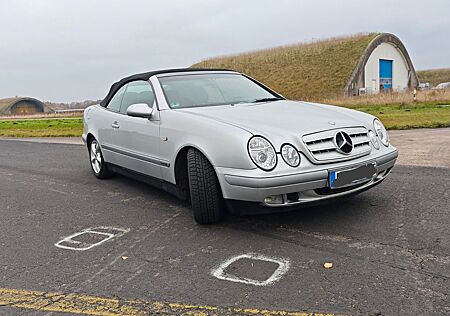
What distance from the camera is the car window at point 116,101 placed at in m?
5.99

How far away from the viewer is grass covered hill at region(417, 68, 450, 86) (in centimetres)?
7288

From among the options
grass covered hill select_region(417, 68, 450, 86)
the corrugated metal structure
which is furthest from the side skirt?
the corrugated metal structure

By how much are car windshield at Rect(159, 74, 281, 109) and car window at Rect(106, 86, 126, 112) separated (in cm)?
95

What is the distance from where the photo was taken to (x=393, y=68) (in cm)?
5169

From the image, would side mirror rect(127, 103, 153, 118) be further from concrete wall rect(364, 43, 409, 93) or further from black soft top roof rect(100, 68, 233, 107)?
concrete wall rect(364, 43, 409, 93)

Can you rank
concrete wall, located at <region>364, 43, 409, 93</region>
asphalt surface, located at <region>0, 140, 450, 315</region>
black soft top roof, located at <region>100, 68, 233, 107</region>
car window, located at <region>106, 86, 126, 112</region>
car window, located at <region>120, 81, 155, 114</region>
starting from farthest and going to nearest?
1. concrete wall, located at <region>364, 43, 409, 93</region>
2. car window, located at <region>106, 86, 126, 112</region>
3. black soft top roof, located at <region>100, 68, 233, 107</region>
4. car window, located at <region>120, 81, 155, 114</region>
5. asphalt surface, located at <region>0, 140, 450, 315</region>

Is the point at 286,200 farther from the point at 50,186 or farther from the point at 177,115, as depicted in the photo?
the point at 50,186

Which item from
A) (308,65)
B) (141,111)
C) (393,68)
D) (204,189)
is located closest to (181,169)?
(204,189)

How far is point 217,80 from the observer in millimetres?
5492

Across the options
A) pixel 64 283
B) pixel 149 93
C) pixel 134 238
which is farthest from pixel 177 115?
pixel 64 283

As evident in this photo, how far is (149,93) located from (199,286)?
281cm

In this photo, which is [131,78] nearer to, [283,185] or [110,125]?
[110,125]

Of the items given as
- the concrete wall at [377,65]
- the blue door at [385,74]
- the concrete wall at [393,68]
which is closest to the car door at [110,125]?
the concrete wall at [377,65]

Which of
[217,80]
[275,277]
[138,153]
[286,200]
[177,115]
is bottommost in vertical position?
[275,277]
